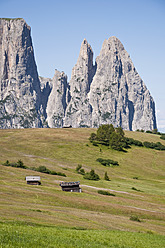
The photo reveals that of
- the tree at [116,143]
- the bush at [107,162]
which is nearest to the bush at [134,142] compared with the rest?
the tree at [116,143]

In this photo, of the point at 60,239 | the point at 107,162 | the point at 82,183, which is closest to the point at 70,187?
the point at 82,183

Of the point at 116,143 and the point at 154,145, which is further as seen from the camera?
the point at 154,145

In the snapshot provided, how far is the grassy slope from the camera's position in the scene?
3538cm

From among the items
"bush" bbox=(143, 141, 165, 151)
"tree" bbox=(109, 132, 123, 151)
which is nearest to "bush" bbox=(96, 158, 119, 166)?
"tree" bbox=(109, 132, 123, 151)

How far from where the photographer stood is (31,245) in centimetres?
1816

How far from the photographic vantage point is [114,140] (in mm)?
129875

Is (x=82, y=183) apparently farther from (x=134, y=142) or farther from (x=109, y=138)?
(x=134, y=142)

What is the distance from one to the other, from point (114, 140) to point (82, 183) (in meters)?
61.2

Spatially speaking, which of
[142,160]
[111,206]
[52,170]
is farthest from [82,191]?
[142,160]

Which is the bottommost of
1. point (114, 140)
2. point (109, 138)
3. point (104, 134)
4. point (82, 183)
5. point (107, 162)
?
point (82, 183)

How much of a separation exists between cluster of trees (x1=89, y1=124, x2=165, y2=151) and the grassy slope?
158 inches

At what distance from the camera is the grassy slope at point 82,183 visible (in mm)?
35375

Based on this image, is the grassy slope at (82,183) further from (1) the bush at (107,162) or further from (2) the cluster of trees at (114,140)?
(2) the cluster of trees at (114,140)

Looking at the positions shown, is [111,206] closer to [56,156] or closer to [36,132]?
[56,156]
